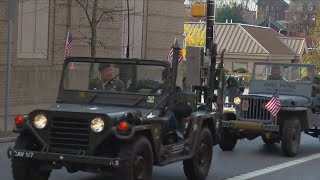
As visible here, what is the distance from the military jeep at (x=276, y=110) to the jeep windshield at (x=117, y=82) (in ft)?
16.2

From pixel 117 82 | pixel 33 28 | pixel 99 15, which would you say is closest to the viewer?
pixel 117 82

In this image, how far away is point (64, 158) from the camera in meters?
7.45

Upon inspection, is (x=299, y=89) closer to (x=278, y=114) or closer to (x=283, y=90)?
(x=283, y=90)

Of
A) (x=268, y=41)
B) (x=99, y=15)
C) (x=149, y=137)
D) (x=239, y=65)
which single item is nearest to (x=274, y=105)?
(x=149, y=137)

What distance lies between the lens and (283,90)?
14641mm

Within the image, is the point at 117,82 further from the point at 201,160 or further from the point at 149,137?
the point at 201,160

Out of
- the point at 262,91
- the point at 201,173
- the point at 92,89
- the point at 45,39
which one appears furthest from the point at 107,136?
the point at 45,39

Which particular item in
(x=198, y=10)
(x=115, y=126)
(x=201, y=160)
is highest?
(x=198, y=10)

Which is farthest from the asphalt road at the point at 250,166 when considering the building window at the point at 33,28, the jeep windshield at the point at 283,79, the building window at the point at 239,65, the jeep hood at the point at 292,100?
the building window at the point at 239,65

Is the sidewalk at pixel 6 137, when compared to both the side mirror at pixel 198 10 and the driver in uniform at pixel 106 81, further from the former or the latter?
the side mirror at pixel 198 10

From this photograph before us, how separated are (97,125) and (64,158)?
0.55 m

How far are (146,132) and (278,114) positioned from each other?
20.4ft

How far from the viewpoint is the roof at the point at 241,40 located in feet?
174

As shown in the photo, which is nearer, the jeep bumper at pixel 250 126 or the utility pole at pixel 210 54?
the utility pole at pixel 210 54
